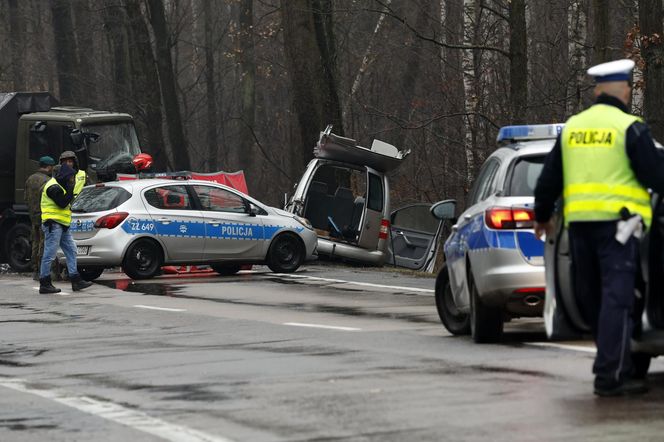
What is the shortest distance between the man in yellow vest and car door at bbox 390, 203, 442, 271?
8.28m

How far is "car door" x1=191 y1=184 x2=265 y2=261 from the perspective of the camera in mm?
23703

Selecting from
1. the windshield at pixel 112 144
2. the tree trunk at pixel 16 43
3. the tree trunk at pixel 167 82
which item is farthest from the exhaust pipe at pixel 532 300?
the tree trunk at pixel 16 43

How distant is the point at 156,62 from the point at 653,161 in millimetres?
32157

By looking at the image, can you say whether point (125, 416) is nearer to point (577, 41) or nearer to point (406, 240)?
point (406, 240)

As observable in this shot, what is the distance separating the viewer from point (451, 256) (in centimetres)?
1251

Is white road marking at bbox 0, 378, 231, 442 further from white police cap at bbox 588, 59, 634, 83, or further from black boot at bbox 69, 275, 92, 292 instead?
black boot at bbox 69, 275, 92, 292

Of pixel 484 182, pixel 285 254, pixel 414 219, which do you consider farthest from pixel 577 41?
pixel 484 182

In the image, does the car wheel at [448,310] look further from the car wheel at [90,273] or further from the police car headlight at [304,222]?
the police car headlight at [304,222]

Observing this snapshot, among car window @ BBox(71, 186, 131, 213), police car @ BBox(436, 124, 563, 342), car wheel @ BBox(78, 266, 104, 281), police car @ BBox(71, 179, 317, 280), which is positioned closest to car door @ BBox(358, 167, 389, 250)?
police car @ BBox(71, 179, 317, 280)

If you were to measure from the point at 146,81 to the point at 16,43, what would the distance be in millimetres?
16069

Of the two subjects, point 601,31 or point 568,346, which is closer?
point 568,346

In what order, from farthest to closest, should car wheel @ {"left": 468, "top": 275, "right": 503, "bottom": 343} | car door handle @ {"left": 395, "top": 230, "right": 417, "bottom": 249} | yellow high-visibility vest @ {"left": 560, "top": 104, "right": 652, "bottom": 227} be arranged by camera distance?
1. car door handle @ {"left": 395, "top": 230, "right": 417, "bottom": 249}
2. car wheel @ {"left": 468, "top": 275, "right": 503, "bottom": 343}
3. yellow high-visibility vest @ {"left": 560, "top": 104, "right": 652, "bottom": 227}

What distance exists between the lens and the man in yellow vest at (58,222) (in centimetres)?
2091

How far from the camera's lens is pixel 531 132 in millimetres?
11656
